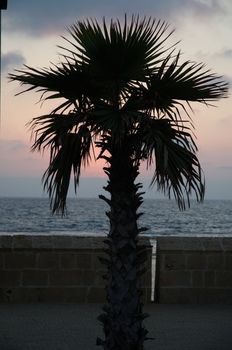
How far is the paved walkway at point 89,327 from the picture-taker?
7.02 meters

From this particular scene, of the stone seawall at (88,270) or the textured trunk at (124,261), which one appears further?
the stone seawall at (88,270)

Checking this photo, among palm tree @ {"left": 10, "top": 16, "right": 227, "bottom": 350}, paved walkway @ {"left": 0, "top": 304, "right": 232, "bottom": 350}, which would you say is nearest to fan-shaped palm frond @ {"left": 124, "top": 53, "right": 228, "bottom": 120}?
palm tree @ {"left": 10, "top": 16, "right": 227, "bottom": 350}

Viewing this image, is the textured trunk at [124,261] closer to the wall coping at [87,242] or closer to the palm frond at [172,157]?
the palm frond at [172,157]

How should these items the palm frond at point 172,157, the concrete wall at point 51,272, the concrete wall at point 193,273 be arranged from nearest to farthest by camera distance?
1. the palm frond at point 172,157
2. the concrete wall at point 51,272
3. the concrete wall at point 193,273

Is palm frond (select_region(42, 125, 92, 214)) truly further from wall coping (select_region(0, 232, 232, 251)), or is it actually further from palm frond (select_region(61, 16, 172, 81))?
wall coping (select_region(0, 232, 232, 251))

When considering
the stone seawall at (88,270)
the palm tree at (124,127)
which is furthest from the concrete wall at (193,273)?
the palm tree at (124,127)

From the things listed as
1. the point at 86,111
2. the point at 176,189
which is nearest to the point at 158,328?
the point at 176,189

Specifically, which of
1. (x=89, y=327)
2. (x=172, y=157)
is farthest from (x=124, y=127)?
(x=89, y=327)

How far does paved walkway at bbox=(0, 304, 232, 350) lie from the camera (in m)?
7.02

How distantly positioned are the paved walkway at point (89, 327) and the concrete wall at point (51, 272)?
0.86 feet

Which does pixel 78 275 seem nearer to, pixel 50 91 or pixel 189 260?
pixel 189 260

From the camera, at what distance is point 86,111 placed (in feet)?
17.3

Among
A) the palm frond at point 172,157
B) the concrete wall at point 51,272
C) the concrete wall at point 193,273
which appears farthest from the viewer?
the concrete wall at point 193,273

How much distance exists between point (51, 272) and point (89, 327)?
1770 mm
